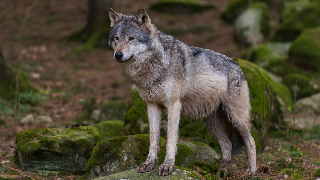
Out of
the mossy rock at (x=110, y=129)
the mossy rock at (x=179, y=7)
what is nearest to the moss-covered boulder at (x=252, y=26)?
the mossy rock at (x=179, y=7)

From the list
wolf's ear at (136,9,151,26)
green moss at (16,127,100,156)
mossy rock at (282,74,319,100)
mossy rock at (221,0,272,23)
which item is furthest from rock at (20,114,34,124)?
mossy rock at (221,0,272,23)

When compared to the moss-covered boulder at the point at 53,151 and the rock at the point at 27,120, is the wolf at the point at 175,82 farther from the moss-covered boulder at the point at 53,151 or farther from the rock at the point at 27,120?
the rock at the point at 27,120

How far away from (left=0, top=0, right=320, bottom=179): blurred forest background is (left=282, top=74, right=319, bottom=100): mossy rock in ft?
0.11

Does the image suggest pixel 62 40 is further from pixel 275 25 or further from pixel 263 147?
pixel 263 147

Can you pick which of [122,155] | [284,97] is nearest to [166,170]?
[122,155]

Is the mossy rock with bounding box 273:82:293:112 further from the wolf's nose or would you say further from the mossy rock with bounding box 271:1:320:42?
the wolf's nose

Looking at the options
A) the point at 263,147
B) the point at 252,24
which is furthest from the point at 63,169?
the point at 252,24

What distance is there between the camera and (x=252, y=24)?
17.4 metres

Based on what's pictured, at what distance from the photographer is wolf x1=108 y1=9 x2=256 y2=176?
5051mm

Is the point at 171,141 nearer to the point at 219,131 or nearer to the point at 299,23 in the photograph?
the point at 219,131

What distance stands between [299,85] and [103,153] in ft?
27.4

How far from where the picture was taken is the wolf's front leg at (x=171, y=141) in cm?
487

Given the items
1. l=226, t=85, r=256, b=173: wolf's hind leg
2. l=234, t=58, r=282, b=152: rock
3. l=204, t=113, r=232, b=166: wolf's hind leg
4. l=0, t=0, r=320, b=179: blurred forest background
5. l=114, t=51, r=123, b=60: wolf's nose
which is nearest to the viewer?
l=114, t=51, r=123, b=60: wolf's nose

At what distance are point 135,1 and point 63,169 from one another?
1950 cm
